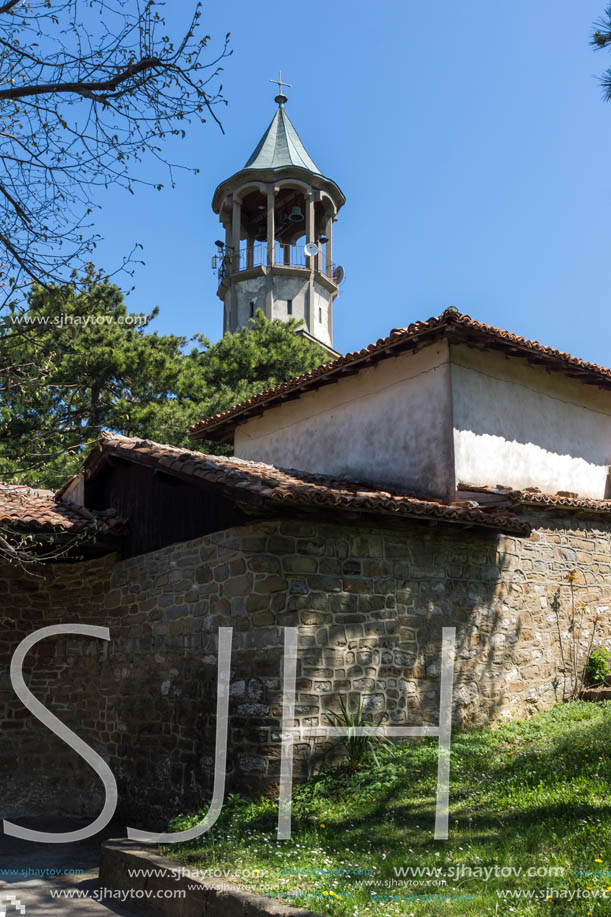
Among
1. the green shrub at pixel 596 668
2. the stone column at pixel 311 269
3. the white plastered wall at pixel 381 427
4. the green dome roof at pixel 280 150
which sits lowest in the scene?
the green shrub at pixel 596 668

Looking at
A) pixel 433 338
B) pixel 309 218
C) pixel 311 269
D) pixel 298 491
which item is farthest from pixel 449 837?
pixel 311 269

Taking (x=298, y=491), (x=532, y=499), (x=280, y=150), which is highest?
(x=280, y=150)

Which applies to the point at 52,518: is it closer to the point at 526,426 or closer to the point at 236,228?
the point at 526,426

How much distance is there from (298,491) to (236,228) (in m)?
24.5

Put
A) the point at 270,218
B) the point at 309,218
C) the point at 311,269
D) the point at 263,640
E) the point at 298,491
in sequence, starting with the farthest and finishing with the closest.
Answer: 1. the point at 311,269
2. the point at 309,218
3. the point at 270,218
4. the point at 263,640
5. the point at 298,491

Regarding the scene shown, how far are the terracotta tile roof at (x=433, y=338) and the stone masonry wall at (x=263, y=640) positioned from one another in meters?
2.19

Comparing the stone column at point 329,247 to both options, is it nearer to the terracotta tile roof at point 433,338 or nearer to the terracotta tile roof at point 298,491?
the terracotta tile roof at point 433,338

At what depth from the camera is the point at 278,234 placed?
3123 centimetres

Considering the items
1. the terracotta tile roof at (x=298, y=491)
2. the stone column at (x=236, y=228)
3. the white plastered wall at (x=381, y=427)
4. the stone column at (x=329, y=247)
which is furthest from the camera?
the stone column at (x=329, y=247)

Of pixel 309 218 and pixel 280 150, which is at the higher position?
pixel 280 150

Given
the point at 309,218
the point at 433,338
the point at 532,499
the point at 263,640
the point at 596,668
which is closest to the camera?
the point at 263,640

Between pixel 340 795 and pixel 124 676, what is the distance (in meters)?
3.31

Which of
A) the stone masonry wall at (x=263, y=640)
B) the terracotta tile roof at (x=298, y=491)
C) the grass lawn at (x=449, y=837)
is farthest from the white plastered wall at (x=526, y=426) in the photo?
the grass lawn at (x=449, y=837)

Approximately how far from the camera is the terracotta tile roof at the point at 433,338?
9.01 m
